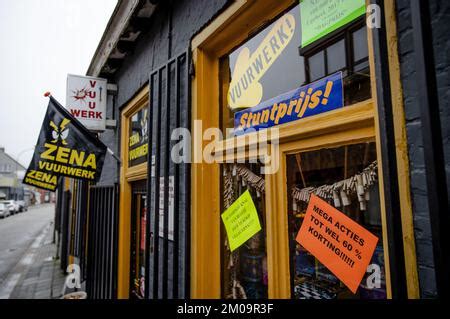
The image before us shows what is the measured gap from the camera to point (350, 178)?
1.57 m

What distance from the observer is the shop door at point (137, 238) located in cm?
409

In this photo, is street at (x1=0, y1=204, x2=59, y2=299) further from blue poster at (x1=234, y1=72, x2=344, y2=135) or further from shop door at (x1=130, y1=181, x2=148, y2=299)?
blue poster at (x1=234, y1=72, x2=344, y2=135)

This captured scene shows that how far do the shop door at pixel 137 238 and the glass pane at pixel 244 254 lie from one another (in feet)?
A: 6.62

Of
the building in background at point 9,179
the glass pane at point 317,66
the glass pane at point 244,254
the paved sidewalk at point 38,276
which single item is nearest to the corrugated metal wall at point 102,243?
the paved sidewalk at point 38,276

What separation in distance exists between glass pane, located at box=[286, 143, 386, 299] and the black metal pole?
43 cm

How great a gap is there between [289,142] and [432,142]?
3.04 feet

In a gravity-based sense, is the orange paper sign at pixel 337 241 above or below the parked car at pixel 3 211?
above

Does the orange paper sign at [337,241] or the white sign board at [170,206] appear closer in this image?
the orange paper sign at [337,241]

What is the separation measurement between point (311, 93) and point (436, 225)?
103 centimetres

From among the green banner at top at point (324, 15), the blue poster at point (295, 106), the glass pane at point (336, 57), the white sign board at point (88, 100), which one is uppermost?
the white sign board at point (88, 100)

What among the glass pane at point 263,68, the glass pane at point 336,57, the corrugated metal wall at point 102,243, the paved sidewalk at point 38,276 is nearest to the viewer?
the glass pane at point 336,57

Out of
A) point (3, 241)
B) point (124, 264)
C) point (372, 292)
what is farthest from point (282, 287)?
point (3, 241)

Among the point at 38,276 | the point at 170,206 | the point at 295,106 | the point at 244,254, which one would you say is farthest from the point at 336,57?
the point at 38,276

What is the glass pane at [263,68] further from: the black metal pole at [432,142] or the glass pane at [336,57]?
the black metal pole at [432,142]
